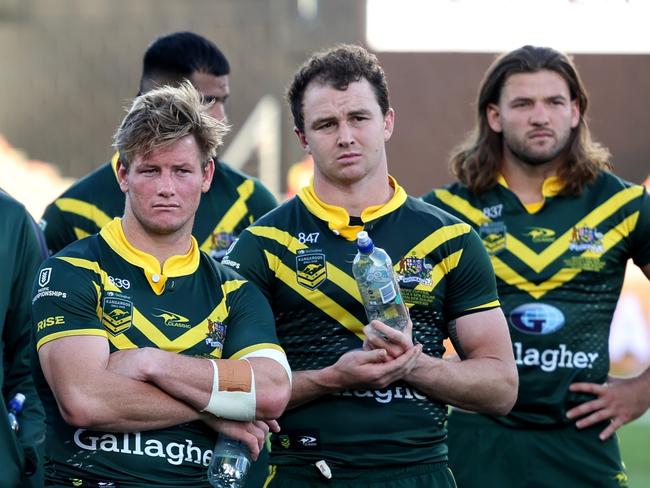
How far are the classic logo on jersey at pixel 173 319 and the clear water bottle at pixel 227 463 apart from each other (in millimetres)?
374

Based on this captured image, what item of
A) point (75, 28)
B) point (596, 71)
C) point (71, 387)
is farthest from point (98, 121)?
point (71, 387)

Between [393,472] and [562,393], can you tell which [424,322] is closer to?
[393,472]

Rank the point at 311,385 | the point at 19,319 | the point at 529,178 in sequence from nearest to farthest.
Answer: the point at 311,385, the point at 19,319, the point at 529,178

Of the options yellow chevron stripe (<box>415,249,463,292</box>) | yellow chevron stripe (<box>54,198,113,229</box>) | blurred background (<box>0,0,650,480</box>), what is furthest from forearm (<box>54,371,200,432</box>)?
blurred background (<box>0,0,650,480</box>)

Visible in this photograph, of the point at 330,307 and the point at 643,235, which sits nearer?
the point at 330,307

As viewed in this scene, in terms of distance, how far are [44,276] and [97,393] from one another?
1.47 feet

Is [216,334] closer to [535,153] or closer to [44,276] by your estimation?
[44,276]

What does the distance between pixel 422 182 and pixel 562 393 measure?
8.45m

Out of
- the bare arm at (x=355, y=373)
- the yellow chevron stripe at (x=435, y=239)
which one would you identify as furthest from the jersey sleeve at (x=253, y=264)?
the yellow chevron stripe at (x=435, y=239)

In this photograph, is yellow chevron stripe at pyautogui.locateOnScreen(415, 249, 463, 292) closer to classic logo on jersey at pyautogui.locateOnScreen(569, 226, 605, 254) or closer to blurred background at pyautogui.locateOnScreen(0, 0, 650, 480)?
classic logo on jersey at pyautogui.locateOnScreen(569, 226, 605, 254)

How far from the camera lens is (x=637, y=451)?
10.4 metres

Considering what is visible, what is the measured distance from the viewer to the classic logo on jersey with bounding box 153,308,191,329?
12.6ft

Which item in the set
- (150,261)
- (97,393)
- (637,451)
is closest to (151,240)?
(150,261)

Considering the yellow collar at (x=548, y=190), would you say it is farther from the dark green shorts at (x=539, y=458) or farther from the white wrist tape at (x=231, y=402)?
the white wrist tape at (x=231, y=402)
